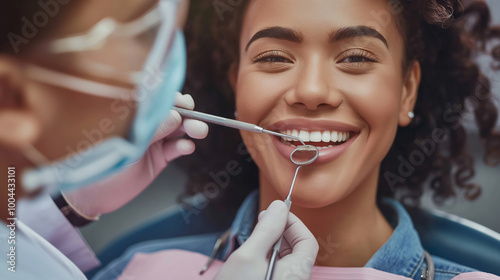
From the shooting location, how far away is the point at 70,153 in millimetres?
649

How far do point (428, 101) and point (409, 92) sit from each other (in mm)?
157

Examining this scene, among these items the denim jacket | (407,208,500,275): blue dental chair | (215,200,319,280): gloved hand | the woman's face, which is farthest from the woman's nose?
(407,208,500,275): blue dental chair

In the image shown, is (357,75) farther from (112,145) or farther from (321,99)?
(112,145)

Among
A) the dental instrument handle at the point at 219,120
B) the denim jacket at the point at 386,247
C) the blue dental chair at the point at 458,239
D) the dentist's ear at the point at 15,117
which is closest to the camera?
the dentist's ear at the point at 15,117

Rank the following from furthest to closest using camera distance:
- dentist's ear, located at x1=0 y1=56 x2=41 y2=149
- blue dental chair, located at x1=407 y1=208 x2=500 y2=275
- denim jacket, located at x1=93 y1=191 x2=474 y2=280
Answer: blue dental chair, located at x1=407 y1=208 x2=500 y2=275
denim jacket, located at x1=93 y1=191 x2=474 y2=280
dentist's ear, located at x1=0 y1=56 x2=41 y2=149

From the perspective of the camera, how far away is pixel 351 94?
0.78 meters

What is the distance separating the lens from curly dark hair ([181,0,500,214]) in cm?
99

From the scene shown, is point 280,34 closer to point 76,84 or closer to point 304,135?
point 304,135

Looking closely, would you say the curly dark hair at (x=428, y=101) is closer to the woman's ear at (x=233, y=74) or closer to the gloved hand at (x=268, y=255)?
the woman's ear at (x=233, y=74)

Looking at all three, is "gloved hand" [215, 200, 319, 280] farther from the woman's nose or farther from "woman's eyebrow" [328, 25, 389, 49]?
→ "woman's eyebrow" [328, 25, 389, 49]

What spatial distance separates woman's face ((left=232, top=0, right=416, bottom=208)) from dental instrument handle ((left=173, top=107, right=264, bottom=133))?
0.08 meters

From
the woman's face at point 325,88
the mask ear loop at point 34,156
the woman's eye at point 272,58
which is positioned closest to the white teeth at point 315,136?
the woman's face at point 325,88

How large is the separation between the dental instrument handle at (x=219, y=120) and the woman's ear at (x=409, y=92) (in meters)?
0.31

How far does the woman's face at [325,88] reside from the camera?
2.53 feet
